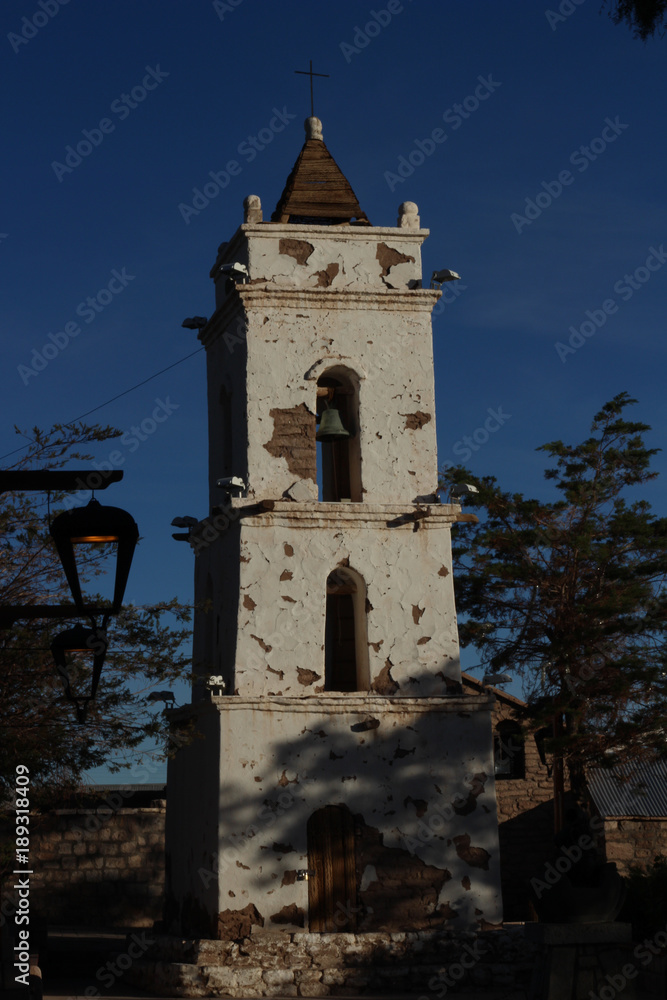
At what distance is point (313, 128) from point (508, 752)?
1381 centimetres

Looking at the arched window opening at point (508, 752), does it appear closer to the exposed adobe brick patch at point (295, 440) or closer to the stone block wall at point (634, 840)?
the stone block wall at point (634, 840)

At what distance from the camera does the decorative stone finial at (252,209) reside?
18.8 m

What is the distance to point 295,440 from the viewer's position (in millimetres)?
18078

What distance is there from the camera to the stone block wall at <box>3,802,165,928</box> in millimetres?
22672

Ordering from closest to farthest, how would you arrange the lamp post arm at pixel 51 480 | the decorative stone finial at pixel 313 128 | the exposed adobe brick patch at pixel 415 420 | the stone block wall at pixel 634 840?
the lamp post arm at pixel 51 480, the exposed adobe brick patch at pixel 415 420, the decorative stone finial at pixel 313 128, the stone block wall at pixel 634 840

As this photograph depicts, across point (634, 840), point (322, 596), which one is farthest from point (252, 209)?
point (634, 840)

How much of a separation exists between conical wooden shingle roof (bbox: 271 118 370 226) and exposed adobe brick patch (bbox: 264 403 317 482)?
3253 mm

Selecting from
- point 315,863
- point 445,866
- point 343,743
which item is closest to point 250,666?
point 343,743

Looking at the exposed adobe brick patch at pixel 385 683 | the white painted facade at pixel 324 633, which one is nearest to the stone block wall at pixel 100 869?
the white painted facade at pixel 324 633

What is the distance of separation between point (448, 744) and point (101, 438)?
826 centimetres

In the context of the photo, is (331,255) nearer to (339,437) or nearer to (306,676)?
(339,437)

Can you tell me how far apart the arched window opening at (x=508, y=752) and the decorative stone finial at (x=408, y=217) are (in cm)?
1152

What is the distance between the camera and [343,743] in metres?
17.0

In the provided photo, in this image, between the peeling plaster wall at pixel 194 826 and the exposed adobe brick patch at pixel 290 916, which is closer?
the exposed adobe brick patch at pixel 290 916
